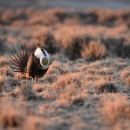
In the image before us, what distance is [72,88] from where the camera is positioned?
7746mm

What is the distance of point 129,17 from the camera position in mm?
25844

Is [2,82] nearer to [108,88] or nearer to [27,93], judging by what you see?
[27,93]

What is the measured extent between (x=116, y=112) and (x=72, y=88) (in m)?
1.83

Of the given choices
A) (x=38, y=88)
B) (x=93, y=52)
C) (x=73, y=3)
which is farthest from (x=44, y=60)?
(x=73, y=3)

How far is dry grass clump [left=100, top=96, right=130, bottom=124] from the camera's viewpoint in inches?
233

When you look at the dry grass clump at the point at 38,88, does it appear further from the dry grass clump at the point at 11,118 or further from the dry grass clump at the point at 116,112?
the dry grass clump at the point at 11,118

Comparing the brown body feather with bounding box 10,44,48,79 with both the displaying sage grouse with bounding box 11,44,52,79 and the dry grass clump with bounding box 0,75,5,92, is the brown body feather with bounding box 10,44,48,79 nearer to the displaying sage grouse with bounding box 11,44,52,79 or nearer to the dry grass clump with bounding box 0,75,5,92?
the displaying sage grouse with bounding box 11,44,52,79

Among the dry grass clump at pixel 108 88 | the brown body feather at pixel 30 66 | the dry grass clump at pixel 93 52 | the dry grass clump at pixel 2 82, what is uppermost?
the dry grass clump at pixel 93 52

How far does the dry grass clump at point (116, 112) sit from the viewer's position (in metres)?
5.92

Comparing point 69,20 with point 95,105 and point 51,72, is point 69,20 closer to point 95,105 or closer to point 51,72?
point 51,72

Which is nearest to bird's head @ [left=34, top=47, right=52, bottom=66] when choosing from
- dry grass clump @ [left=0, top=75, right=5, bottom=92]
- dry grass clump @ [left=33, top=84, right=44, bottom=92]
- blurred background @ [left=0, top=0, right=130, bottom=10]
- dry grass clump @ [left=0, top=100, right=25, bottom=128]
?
dry grass clump @ [left=33, top=84, right=44, bottom=92]

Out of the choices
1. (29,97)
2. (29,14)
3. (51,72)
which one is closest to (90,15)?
(29,14)

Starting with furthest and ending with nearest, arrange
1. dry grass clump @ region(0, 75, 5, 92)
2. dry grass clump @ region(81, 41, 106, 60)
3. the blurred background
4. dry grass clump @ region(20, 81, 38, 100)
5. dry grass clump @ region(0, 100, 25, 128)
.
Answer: the blurred background → dry grass clump @ region(81, 41, 106, 60) → dry grass clump @ region(0, 75, 5, 92) → dry grass clump @ region(20, 81, 38, 100) → dry grass clump @ region(0, 100, 25, 128)

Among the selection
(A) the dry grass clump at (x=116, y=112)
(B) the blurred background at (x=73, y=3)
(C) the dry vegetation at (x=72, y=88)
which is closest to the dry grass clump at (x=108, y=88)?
(C) the dry vegetation at (x=72, y=88)
